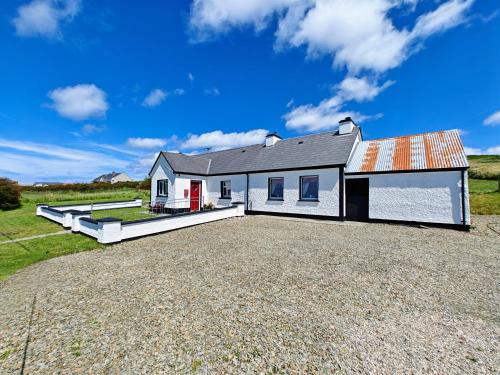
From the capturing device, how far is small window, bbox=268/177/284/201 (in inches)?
603

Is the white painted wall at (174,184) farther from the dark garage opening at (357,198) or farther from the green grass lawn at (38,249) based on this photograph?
the dark garage opening at (357,198)

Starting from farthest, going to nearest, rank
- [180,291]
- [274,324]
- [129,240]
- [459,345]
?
[129,240], [180,291], [274,324], [459,345]

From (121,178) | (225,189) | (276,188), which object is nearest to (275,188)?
(276,188)

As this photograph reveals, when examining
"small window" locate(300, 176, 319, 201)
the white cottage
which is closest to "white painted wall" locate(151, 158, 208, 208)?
the white cottage

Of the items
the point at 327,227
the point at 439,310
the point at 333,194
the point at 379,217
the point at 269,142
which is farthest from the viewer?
the point at 269,142

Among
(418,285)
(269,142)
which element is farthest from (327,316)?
(269,142)

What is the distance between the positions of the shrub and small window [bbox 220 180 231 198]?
19.7 meters

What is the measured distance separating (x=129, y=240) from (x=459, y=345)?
939cm

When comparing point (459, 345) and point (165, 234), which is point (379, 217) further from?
point (165, 234)

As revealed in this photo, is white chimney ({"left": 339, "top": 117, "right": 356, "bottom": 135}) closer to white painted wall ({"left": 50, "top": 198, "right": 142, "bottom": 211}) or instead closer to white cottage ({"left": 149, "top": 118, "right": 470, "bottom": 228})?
white cottage ({"left": 149, "top": 118, "right": 470, "bottom": 228})

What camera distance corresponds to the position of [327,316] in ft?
11.6

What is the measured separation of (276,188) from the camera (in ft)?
51.1

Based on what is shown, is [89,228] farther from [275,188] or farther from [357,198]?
[357,198]

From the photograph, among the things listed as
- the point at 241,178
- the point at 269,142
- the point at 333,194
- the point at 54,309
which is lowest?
the point at 54,309
